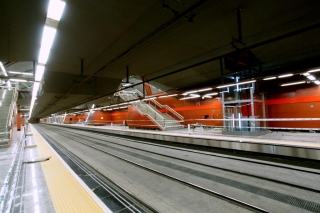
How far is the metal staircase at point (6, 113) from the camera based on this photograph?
328 inches

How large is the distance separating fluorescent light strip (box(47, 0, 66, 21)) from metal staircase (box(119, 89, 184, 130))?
982 centimetres

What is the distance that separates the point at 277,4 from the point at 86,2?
17.5 ft

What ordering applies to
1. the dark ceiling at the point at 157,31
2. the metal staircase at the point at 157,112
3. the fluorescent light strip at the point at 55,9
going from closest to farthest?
the fluorescent light strip at the point at 55,9 → the dark ceiling at the point at 157,31 → the metal staircase at the point at 157,112

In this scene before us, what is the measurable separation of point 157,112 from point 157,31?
492 inches

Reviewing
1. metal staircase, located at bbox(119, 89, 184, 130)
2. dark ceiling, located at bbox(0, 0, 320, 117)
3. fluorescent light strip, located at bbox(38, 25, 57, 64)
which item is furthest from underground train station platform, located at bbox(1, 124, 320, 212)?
metal staircase, located at bbox(119, 89, 184, 130)

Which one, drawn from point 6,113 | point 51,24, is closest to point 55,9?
point 51,24

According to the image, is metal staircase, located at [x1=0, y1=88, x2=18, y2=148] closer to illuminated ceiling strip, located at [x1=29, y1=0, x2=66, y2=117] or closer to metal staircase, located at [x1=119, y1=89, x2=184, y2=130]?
illuminated ceiling strip, located at [x1=29, y1=0, x2=66, y2=117]

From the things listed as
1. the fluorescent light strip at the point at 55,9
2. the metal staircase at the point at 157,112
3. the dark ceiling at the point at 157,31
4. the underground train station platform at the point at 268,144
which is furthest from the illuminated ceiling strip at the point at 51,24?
the metal staircase at the point at 157,112

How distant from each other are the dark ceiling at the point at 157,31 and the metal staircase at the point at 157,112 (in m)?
6.71

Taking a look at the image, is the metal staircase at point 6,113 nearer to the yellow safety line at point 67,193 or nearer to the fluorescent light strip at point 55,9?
the yellow safety line at point 67,193

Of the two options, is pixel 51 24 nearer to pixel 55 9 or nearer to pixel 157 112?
pixel 55 9

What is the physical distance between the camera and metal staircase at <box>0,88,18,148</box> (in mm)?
8320

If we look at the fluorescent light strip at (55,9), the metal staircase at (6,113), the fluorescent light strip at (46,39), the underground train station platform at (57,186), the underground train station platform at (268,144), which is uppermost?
the fluorescent light strip at (55,9)

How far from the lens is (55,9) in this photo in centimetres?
456
